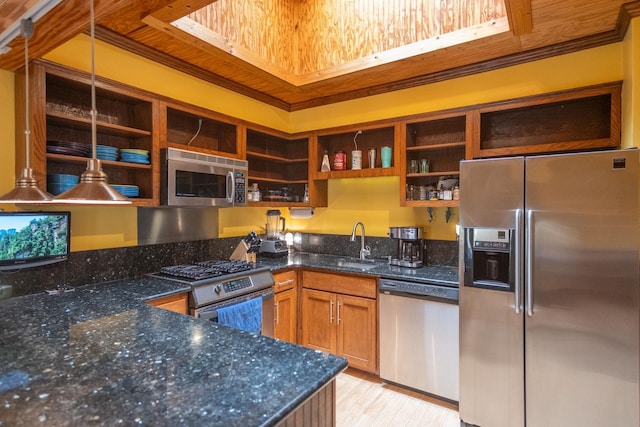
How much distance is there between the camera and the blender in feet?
11.4

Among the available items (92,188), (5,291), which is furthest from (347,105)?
(5,291)

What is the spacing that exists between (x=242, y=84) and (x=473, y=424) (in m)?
3.28

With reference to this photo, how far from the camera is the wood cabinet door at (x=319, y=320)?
301 centimetres

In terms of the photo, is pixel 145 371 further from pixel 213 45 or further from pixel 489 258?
pixel 213 45

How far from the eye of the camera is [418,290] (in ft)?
8.39

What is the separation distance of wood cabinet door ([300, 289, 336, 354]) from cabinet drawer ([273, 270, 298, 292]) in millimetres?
143

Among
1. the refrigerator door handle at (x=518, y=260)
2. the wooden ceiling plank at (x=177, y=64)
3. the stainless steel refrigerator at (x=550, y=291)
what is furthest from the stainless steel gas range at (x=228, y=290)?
the refrigerator door handle at (x=518, y=260)

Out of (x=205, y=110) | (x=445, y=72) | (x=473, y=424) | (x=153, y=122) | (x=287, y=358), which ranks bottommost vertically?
(x=473, y=424)

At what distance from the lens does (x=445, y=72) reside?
2.91m

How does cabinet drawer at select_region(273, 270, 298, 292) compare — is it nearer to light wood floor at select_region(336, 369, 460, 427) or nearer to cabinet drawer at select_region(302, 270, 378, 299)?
cabinet drawer at select_region(302, 270, 378, 299)

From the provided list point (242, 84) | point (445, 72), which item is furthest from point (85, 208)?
point (445, 72)

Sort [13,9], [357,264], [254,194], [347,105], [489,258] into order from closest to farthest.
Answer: [13,9]
[489,258]
[357,264]
[254,194]
[347,105]

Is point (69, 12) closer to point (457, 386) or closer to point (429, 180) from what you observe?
point (429, 180)

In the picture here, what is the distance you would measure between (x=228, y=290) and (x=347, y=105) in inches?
84.6
